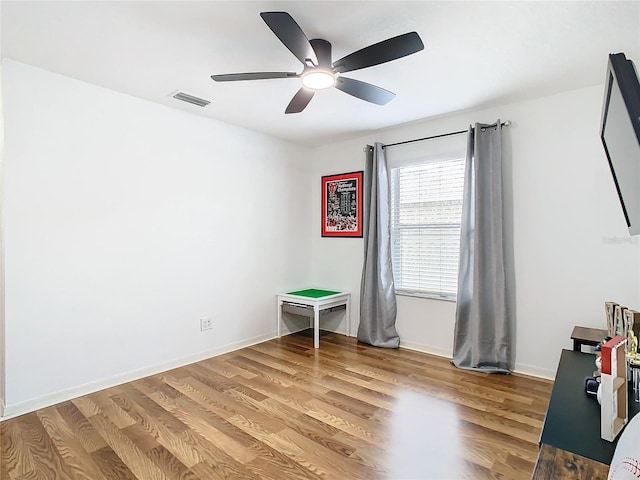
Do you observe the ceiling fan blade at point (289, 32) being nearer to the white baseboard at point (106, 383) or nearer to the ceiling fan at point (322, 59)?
the ceiling fan at point (322, 59)

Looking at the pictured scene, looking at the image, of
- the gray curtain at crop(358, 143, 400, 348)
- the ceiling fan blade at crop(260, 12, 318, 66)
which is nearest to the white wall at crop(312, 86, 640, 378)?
the gray curtain at crop(358, 143, 400, 348)

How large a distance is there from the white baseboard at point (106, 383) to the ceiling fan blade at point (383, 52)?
112 inches

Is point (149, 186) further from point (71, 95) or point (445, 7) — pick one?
point (445, 7)

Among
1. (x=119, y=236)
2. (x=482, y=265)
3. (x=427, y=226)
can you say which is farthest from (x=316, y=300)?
(x=119, y=236)

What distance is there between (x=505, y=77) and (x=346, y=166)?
6.72ft

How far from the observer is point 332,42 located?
217 cm

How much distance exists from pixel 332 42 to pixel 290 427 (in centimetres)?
240

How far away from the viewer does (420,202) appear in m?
3.80

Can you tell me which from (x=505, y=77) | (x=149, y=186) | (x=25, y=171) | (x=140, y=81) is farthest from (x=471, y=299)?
(x=25, y=171)

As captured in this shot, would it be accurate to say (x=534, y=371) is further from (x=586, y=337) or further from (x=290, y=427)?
(x=290, y=427)

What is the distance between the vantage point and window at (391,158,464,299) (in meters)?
3.58

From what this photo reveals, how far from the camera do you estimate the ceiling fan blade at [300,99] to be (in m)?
2.40

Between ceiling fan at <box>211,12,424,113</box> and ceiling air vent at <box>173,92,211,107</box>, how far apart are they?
3.17 feet

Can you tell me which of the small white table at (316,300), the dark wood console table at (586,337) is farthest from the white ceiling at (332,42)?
the small white table at (316,300)
